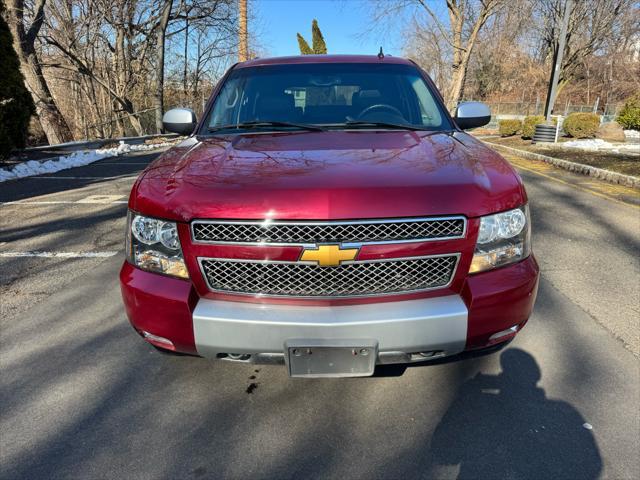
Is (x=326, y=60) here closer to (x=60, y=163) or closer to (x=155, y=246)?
(x=155, y=246)

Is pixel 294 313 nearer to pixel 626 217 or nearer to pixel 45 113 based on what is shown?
pixel 626 217

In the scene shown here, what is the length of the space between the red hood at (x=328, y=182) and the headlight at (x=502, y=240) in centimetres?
6

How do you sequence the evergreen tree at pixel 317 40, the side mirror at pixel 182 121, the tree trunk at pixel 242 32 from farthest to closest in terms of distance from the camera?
the evergreen tree at pixel 317 40 < the tree trunk at pixel 242 32 < the side mirror at pixel 182 121

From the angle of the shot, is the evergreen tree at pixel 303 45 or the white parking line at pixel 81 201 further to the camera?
the evergreen tree at pixel 303 45

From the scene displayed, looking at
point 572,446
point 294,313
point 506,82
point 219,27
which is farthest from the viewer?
point 506,82

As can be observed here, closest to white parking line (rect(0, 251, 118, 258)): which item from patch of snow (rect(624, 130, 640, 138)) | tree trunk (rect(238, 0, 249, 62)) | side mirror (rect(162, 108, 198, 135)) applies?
side mirror (rect(162, 108, 198, 135))

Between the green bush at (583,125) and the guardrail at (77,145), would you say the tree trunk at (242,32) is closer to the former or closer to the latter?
the guardrail at (77,145)

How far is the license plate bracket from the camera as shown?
6.04ft

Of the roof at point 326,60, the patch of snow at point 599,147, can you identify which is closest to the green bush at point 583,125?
the patch of snow at point 599,147

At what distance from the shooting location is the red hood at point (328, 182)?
184 centimetres

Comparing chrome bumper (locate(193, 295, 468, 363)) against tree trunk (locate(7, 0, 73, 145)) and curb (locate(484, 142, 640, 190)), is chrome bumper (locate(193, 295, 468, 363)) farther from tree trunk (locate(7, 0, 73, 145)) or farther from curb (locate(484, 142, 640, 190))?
tree trunk (locate(7, 0, 73, 145))

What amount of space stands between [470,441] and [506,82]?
50597 mm

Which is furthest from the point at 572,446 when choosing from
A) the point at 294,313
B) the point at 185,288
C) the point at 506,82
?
the point at 506,82

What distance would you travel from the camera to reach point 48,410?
7.54 ft
